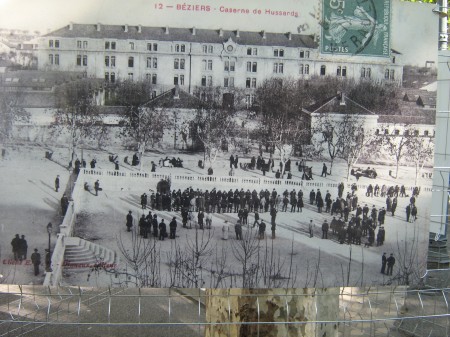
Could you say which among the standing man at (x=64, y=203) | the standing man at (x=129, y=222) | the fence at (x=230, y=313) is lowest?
the fence at (x=230, y=313)

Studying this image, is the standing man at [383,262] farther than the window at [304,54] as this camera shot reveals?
Yes

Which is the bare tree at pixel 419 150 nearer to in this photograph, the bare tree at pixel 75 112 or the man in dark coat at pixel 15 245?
the bare tree at pixel 75 112

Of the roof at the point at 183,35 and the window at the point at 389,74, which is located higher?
the roof at the point at 183,35

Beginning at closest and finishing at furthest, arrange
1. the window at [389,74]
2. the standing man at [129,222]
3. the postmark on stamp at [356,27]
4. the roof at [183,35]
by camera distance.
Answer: the roof at [183,35] → the standing man at [129,222] → the postmark on stamp at [356,27] → the window at [389,74]

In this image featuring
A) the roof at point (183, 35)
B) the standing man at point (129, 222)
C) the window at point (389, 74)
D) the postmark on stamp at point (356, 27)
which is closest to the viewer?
the roof at point (183, 35)

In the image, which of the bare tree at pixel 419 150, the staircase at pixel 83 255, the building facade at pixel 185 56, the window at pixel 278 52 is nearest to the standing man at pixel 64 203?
the staircase at pixel 83 255

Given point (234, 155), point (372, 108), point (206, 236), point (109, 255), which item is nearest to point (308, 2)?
point (372, 108)

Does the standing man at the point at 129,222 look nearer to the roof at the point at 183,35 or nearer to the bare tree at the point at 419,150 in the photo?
the roof at the point at 183,35

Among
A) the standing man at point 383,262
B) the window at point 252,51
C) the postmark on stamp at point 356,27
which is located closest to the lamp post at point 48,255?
the window at point 252,51
